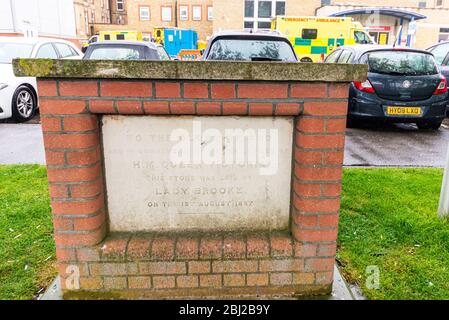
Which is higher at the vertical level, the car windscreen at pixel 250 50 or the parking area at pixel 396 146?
the car windscreen at pixel 250 50

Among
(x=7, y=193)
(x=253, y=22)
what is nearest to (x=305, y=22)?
(x=7, y=193)

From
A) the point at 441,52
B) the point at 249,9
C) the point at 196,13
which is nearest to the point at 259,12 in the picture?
the point at 249,9

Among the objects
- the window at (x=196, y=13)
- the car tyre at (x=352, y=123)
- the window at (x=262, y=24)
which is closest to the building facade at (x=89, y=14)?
the window at (x=196, y=13)

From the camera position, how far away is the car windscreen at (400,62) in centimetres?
751

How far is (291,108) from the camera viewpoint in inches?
89.7

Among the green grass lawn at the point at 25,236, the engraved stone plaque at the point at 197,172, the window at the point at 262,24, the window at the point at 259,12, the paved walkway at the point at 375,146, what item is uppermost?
the window at the point at 259,12

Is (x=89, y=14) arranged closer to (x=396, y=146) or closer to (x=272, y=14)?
(x=272, y=14)

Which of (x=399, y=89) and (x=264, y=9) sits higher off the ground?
(x=264, y=9)

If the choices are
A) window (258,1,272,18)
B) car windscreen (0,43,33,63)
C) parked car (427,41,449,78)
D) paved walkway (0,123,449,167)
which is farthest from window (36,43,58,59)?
window (258,1,272,18)

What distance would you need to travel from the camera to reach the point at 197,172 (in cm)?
249

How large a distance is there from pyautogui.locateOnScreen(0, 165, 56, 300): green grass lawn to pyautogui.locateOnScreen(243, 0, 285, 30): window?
125 ft

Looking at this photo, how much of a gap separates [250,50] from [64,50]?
241 inches

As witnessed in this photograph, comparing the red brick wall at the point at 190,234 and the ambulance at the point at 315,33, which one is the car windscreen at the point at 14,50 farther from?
the ambulance at the point at 315,33
